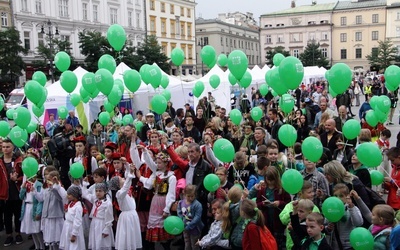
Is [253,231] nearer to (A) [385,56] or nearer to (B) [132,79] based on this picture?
(B) [132,79]

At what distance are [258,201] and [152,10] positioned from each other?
52.9 meters

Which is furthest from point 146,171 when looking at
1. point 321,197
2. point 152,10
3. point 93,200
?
point 152,10

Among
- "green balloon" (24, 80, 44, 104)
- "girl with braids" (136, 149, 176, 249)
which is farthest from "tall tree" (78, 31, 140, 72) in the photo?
"girl with braids" (136, 149, 176, 249)

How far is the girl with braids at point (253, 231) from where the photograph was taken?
13.6 feet

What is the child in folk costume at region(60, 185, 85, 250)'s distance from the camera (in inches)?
216

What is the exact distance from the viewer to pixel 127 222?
5.50 m

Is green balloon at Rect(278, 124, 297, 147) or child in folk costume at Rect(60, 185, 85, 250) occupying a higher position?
green balloon at Rect(278, 124, 297, 147)

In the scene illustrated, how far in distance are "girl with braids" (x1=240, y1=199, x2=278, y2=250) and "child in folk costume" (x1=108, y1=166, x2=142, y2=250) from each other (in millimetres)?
1780

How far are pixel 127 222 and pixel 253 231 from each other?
199cm

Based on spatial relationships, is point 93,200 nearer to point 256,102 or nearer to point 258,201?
point 258,201

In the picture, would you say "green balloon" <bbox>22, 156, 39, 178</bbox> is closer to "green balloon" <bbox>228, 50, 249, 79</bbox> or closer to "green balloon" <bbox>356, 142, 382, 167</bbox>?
"green balloon" <bbox>228, 50, 249, 79</bbox>

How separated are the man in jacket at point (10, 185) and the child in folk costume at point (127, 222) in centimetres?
229

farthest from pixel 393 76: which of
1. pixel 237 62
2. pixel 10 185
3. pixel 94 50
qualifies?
pixel 94 50

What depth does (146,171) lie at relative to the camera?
19.8 ft
